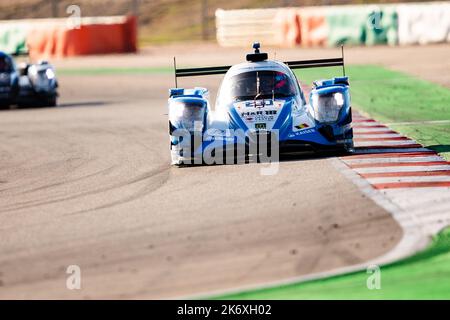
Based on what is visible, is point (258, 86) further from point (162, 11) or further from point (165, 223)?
point (162, 11)

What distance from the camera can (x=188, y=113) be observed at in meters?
14.3

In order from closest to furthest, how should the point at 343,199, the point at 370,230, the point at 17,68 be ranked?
the point at 370,230 < the point at 343,199 < the point at 17,68

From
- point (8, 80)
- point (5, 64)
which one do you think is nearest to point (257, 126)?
point (8, 80)

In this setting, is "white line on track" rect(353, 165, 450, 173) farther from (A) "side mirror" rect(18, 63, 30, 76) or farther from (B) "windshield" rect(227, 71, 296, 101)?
(A) "side mirror" rect(18, 63, 30, 76)

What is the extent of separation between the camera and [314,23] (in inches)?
1585

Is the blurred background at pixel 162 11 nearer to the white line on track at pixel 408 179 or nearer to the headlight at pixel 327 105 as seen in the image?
the headlight at pixel 327 105

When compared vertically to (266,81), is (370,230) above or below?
below

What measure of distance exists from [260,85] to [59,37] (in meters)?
28.5

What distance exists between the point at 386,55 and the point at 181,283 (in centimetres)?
2717

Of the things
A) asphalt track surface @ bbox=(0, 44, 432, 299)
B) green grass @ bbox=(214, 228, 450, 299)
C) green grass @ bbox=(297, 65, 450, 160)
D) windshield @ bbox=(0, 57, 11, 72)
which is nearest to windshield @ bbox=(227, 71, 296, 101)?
asphalt track surface @ bbox=(0, 44, 432, 299)

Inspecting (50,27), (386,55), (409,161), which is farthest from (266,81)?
(50,27)

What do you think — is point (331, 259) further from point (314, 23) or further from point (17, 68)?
point (314, 23)

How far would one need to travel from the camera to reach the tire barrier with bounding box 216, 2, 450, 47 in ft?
121
